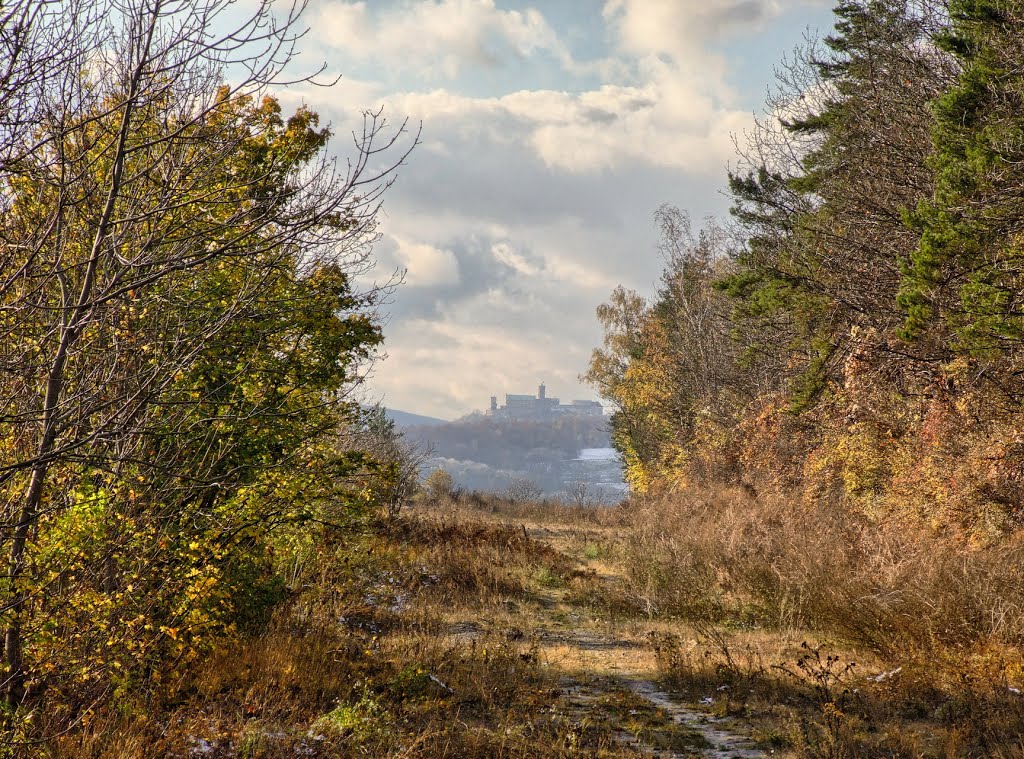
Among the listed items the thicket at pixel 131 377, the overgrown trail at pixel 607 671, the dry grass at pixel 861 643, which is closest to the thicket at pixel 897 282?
the dry grass at pixel 861 643

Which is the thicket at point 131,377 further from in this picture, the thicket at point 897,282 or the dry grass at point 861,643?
the thicket at point 897,282

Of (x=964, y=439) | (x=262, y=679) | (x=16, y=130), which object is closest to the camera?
(x=16, y=130)

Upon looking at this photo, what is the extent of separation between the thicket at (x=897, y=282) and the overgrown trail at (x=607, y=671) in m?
5.06

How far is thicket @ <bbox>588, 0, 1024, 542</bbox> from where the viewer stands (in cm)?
880

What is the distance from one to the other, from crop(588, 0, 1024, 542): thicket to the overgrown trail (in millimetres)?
5058

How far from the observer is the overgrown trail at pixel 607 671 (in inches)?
214

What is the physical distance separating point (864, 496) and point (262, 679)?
1152 cm

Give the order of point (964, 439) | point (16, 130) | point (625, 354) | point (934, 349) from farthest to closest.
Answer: point (625, 354), point (934, 349), point (964, 439), point (16, 130)

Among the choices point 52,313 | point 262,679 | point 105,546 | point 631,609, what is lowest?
point 631,609

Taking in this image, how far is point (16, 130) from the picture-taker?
3248 mm

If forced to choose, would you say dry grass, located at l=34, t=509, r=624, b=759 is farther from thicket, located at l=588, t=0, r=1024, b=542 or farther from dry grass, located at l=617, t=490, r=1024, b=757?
thicket, located at l=588, t=0, r=1024, b=542

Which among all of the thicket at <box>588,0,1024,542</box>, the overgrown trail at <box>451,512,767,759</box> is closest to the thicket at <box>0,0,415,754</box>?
the overgrown trail at <box>451,512,767,759</box>

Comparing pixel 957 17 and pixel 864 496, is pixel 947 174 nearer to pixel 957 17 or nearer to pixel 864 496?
pixel 957 17

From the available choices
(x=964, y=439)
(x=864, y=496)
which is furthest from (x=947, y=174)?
(x=864, y=496)
